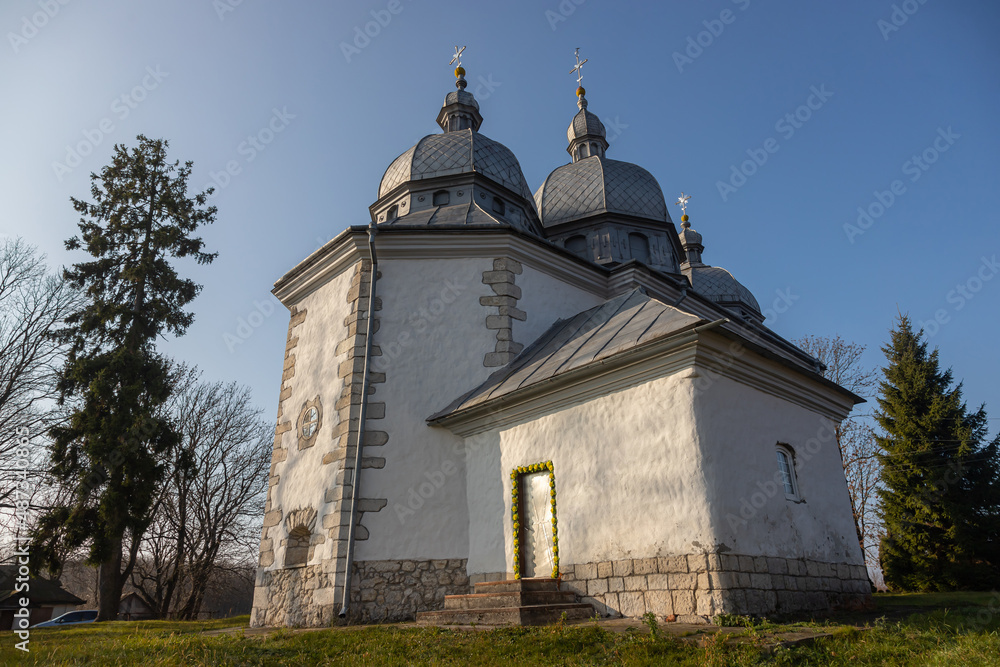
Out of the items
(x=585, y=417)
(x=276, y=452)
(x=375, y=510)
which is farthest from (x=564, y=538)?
(x=276, y=452)

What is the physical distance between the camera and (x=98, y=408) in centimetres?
1508

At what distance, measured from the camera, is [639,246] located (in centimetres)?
1630

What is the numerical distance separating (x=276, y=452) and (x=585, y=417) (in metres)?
5.90

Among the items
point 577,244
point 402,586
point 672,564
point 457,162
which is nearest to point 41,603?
point 402,586

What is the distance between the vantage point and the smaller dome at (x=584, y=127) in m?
19.8

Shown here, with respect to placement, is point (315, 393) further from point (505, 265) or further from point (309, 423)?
point (505, 265)

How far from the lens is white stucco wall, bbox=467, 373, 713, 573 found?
6941 millimetres

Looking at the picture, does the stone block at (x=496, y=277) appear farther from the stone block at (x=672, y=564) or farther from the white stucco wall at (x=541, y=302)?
the stone block at (x=672, y=564)

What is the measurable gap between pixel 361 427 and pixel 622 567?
4.35 meters

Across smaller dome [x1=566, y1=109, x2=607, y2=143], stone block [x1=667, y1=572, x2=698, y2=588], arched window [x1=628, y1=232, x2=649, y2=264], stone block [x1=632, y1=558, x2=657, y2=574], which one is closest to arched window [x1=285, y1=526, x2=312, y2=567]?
stone block [x1=632, y1=558, x2=657, y2=574]

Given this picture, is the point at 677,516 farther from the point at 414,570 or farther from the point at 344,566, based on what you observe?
the point at 344,566

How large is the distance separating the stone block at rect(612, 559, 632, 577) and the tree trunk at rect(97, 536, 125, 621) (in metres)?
13.1

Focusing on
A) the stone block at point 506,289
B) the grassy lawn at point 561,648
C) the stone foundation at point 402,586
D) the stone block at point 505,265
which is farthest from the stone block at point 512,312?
the grassy lawn at point 561,648

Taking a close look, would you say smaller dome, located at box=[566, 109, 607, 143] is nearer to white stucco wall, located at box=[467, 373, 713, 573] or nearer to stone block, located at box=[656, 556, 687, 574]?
white stucco wall, located at box=[467, 373, 713, 573]
